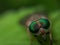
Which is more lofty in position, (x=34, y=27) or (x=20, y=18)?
(x=20, y=18)

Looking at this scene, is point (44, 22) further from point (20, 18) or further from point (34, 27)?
point (20, 18)

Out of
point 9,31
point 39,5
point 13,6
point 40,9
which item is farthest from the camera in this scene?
point 13,6

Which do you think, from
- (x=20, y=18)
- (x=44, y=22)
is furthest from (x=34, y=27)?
(x=20, y=18)

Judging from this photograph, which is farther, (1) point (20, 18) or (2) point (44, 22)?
(1) point (20, 18)

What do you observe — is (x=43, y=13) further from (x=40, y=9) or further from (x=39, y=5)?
(x=39, y=5)

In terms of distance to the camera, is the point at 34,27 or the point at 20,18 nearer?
the point at 34,27

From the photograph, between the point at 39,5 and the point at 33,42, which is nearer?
the point at 33,42

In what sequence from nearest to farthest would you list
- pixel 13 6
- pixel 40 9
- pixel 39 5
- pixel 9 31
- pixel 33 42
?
pixel 33 42 < pixel 9 31 < pixel 40 9 < pixel 39 5 < pixel 13 6

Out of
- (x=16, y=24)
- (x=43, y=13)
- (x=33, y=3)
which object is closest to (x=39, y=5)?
(x=33, y=3)
